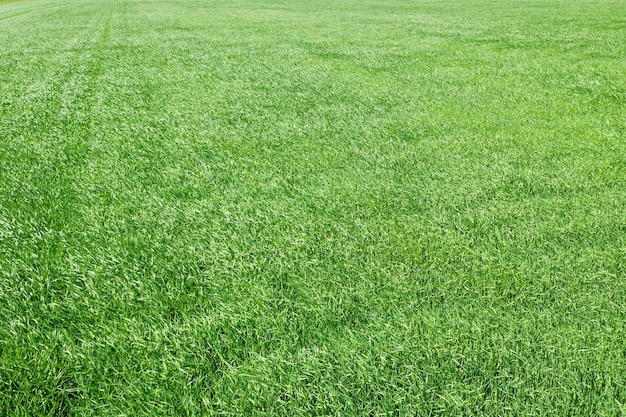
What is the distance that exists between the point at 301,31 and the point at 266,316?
10.8 metres

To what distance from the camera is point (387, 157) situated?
297 cm

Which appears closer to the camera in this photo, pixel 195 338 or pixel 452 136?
pixel 195 338

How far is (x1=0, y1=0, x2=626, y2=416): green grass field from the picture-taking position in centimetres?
131

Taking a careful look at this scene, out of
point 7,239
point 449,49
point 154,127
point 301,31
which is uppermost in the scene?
point 301,31

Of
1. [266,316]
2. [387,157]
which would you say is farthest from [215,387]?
[387,157]

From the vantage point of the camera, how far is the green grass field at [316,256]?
1307mm

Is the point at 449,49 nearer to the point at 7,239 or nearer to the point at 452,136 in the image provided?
the point at 452,136

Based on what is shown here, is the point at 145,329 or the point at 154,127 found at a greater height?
the point at 154,127

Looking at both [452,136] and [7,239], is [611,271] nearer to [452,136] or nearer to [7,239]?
[452,136]

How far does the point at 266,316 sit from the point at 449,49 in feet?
24.6

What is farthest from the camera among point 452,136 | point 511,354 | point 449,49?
point 449,49

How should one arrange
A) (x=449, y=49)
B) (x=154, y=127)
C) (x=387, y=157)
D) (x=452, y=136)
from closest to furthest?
(x=387, y=157), (x=452, y=136), (x=154, y=127), (x=449, y=49)

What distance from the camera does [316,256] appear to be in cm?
192

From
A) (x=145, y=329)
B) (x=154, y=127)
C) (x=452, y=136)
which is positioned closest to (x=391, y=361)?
(x=145, y=329)
